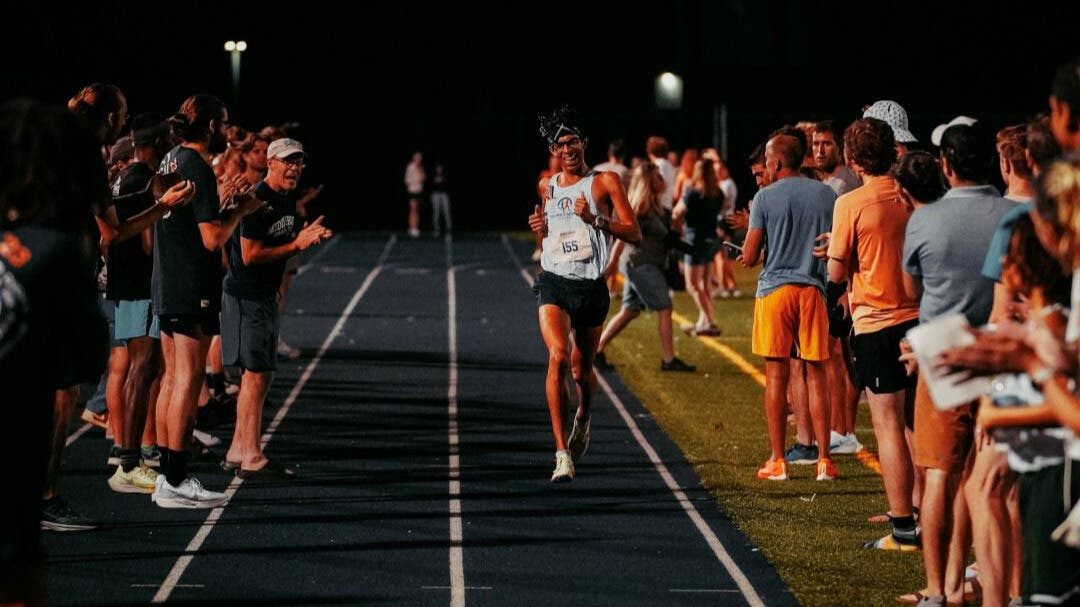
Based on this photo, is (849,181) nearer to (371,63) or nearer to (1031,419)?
(1031,419)

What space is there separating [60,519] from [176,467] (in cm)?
75

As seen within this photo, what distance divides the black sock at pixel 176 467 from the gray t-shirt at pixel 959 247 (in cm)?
426

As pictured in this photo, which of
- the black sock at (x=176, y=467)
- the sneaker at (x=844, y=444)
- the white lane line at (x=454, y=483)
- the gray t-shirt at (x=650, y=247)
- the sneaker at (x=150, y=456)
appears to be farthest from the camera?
the gray t-shirt at (x=650, y=247)

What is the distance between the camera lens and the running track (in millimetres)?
7676

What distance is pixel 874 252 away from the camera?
8.35 meters

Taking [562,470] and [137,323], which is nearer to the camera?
[137,323]

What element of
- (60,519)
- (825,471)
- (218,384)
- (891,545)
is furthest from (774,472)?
(218,384)

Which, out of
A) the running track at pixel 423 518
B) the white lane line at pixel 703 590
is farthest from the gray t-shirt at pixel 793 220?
the white lane line at pixel 703 590

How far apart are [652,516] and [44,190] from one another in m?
5.35

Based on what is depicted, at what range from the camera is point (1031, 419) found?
16.1ft

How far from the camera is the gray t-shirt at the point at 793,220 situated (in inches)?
403

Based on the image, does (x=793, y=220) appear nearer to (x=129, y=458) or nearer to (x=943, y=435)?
(x=943, y=435)

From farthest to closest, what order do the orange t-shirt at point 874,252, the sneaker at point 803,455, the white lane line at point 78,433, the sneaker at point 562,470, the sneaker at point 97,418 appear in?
the sneaker at point 97,418
the white lane line at point 78,433
the sneaker at point 803,455
the sneaker at point 562,470
the orange t-shirt at point 874,252

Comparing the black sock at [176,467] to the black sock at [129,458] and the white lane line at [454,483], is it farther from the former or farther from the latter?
the white lane line at [454,483]
